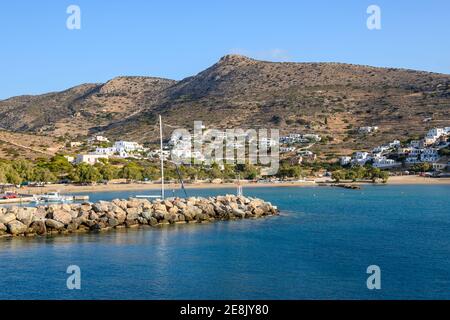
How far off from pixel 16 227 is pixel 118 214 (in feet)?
20.4

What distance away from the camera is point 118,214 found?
37375mm

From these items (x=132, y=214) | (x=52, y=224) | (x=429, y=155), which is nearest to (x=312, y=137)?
(x=429, y=155)

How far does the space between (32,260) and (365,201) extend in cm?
3993

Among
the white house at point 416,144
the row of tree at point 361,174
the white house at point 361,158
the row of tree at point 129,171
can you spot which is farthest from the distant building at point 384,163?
the row of tree at point 361,174

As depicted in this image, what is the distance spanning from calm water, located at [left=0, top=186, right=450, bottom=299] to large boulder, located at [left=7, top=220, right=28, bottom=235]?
2070mm

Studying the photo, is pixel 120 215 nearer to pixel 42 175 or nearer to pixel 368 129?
pixel 42 175

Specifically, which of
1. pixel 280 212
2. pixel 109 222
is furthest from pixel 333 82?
pixel 109 222

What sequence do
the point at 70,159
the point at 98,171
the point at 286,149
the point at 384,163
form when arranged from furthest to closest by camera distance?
the point at 286,149, the point at 384,163, the point at 70,159, the point at 98,171

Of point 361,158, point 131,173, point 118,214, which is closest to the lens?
point 118,214

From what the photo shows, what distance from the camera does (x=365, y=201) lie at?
5938 cm
